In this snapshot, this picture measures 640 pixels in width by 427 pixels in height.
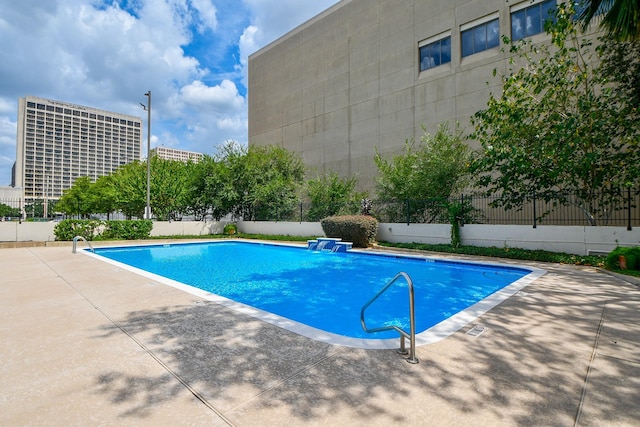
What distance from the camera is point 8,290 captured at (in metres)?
6.01

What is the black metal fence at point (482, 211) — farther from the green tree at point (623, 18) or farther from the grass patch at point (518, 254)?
the green tree at point (623, 18)

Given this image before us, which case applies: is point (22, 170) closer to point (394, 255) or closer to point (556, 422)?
point (394, 255)

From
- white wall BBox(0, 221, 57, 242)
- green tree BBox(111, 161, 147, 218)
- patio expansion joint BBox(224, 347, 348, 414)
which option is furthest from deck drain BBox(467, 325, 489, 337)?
green tree BBox(111, 161, 147, 218)

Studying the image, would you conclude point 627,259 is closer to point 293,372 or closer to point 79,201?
point 293,372

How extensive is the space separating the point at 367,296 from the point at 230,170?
17288mm

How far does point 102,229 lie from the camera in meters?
17.4

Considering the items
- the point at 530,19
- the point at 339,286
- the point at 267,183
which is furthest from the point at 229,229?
the point at 530,19

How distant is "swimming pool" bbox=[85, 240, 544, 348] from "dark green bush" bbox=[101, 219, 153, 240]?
13.5 ft

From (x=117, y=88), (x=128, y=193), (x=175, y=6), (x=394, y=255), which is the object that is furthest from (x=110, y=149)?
(x=394, y=255)

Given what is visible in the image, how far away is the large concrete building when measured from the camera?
55.9ft

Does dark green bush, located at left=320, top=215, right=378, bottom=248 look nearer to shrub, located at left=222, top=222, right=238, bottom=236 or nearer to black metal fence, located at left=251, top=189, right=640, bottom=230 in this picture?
black metal fence, located at left=251, top=189, right=640, bottom=230

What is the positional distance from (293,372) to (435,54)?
68.9 feet

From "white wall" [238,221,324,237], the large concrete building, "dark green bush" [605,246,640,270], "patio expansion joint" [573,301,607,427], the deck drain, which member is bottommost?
the deck drain

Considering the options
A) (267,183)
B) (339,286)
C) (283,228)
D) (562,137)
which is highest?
(562,137)
